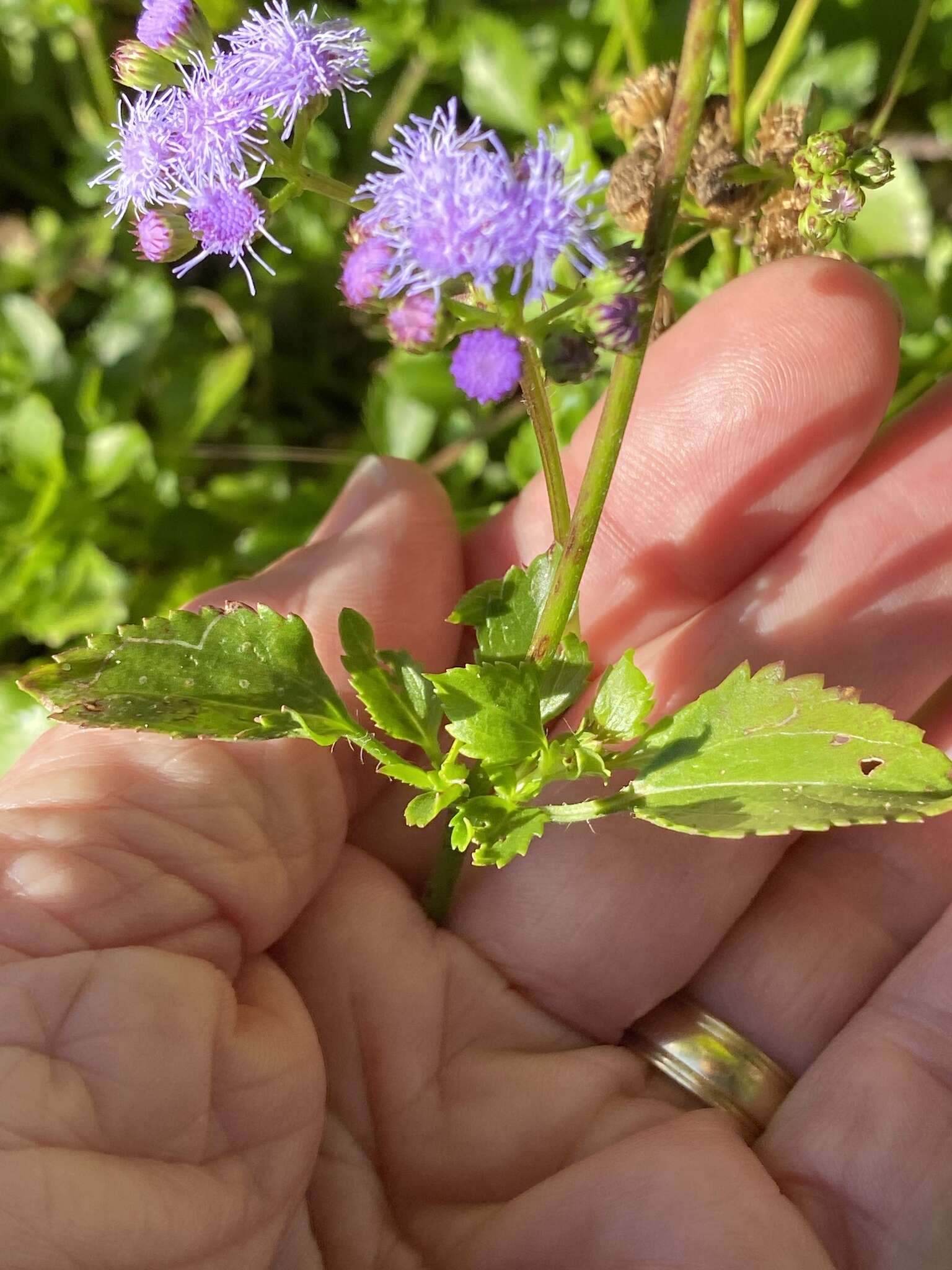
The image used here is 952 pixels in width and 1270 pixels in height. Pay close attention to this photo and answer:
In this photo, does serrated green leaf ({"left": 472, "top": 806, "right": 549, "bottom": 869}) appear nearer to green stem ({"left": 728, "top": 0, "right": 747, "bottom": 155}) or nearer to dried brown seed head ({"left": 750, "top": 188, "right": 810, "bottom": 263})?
dried brown seed head ({"left": 750, "top": 188, "right": 810, "bottom": 263})

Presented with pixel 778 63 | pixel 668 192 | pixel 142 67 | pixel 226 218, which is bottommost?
pixel 226 218

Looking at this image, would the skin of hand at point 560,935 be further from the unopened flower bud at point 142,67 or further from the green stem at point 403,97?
the green stem at point 403,97

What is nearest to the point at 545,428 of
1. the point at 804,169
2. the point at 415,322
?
the point at 415,322

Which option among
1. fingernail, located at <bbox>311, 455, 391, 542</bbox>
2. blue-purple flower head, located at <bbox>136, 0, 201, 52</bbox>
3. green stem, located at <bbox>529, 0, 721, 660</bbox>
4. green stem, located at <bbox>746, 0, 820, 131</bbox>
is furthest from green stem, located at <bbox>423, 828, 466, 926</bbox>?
green stem, located at <bbox>746, 0, 820, 131</bbox>

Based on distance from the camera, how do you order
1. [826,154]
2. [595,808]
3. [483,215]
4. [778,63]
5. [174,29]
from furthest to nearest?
1. [778,63]
2. [595,808]
3. [826,154]
4. [174,29]
5. [483,215]

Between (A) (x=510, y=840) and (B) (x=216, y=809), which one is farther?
(B) (x=216, y=809)

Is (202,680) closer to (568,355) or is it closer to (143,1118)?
(143,1118)
